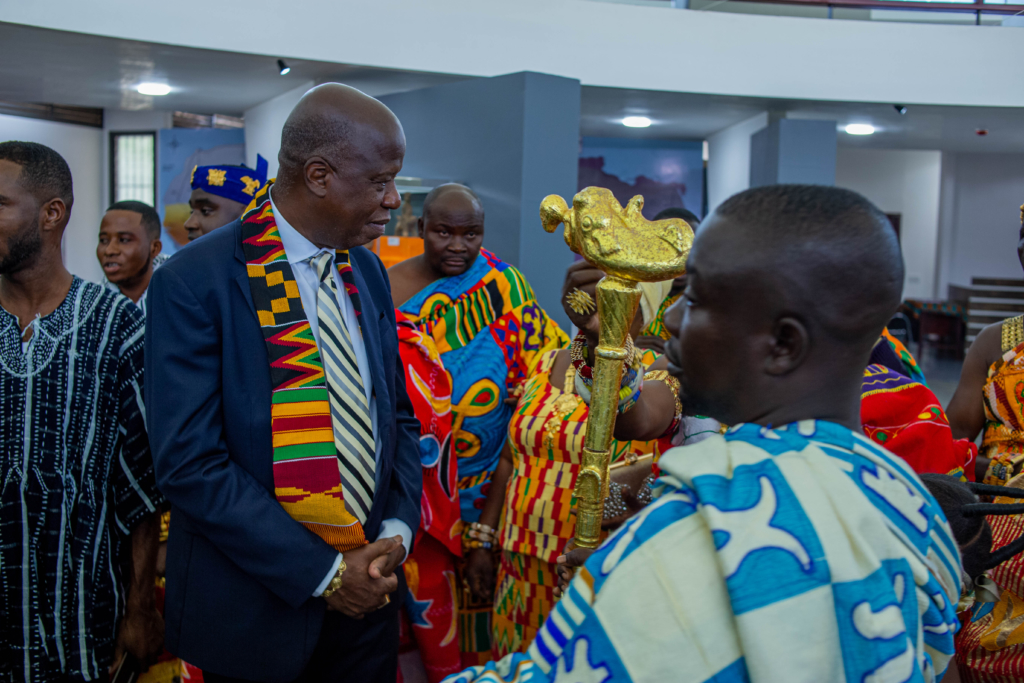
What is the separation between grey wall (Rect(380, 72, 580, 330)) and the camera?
16.1 feet

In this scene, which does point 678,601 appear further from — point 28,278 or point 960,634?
point 28,278

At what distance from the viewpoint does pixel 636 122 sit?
839 centimetres

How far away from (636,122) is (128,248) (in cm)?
633

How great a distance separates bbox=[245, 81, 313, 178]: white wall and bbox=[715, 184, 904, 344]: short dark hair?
21.5 feet

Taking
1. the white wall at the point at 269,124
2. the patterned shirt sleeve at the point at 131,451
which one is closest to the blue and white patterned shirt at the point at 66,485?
the patterned shirt sleeve at the point at 131,451

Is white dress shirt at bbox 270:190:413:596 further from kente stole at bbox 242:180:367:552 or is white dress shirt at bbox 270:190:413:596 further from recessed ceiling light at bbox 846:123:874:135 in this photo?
recessed ceiling light at bbox 846:123:874:135

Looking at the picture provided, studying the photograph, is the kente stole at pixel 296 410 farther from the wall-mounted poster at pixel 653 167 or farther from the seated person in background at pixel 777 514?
the wall-mounted poster at pixel 653 167

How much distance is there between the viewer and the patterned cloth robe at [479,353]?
2.69 m

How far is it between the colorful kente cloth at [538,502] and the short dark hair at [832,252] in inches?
45.1

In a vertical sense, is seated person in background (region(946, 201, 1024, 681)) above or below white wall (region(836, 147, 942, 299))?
below

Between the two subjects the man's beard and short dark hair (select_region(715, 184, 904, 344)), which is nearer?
short dark hair (select_region(715, 184, 904, 344))

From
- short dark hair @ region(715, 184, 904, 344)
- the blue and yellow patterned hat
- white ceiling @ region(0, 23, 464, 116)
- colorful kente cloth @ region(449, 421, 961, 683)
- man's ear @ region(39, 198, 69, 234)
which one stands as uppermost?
white ceiling @ region(0, 23, 464, 116)

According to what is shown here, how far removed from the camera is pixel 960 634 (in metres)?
1.66

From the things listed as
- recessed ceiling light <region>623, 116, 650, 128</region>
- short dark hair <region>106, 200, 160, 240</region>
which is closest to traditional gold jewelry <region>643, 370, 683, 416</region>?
short dark hair <region>106, 200, 160, 240</region>
